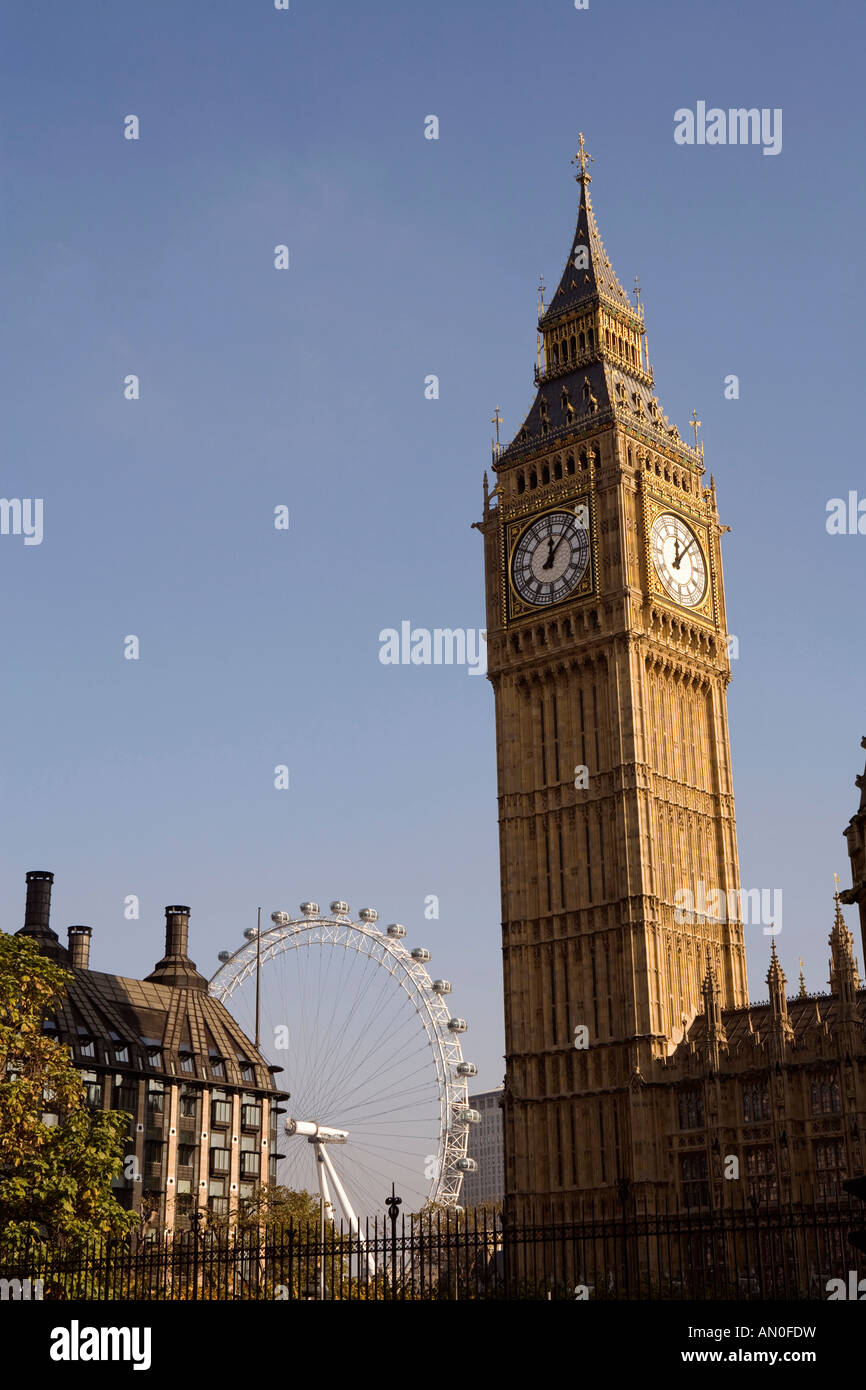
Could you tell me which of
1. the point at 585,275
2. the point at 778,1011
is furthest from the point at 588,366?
the point at 778,1011

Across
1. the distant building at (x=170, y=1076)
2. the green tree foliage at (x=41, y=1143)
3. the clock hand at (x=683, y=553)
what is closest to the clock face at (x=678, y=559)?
the clock hand at (x=683, y=553)

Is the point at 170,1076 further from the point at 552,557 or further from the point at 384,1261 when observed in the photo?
the point at 384,1261

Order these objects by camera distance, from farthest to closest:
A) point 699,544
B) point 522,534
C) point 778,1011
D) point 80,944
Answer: point 80,944, point 699,544, point 522,534, point 778,1011

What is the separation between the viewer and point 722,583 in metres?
103

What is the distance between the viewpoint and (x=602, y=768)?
93625mm

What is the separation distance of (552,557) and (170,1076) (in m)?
44.3

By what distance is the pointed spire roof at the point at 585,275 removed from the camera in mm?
108812

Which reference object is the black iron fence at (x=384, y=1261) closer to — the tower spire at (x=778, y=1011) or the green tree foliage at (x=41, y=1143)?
the green tree foliage at (x=41, y=1143)

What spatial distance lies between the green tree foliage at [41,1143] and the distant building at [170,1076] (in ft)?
163
